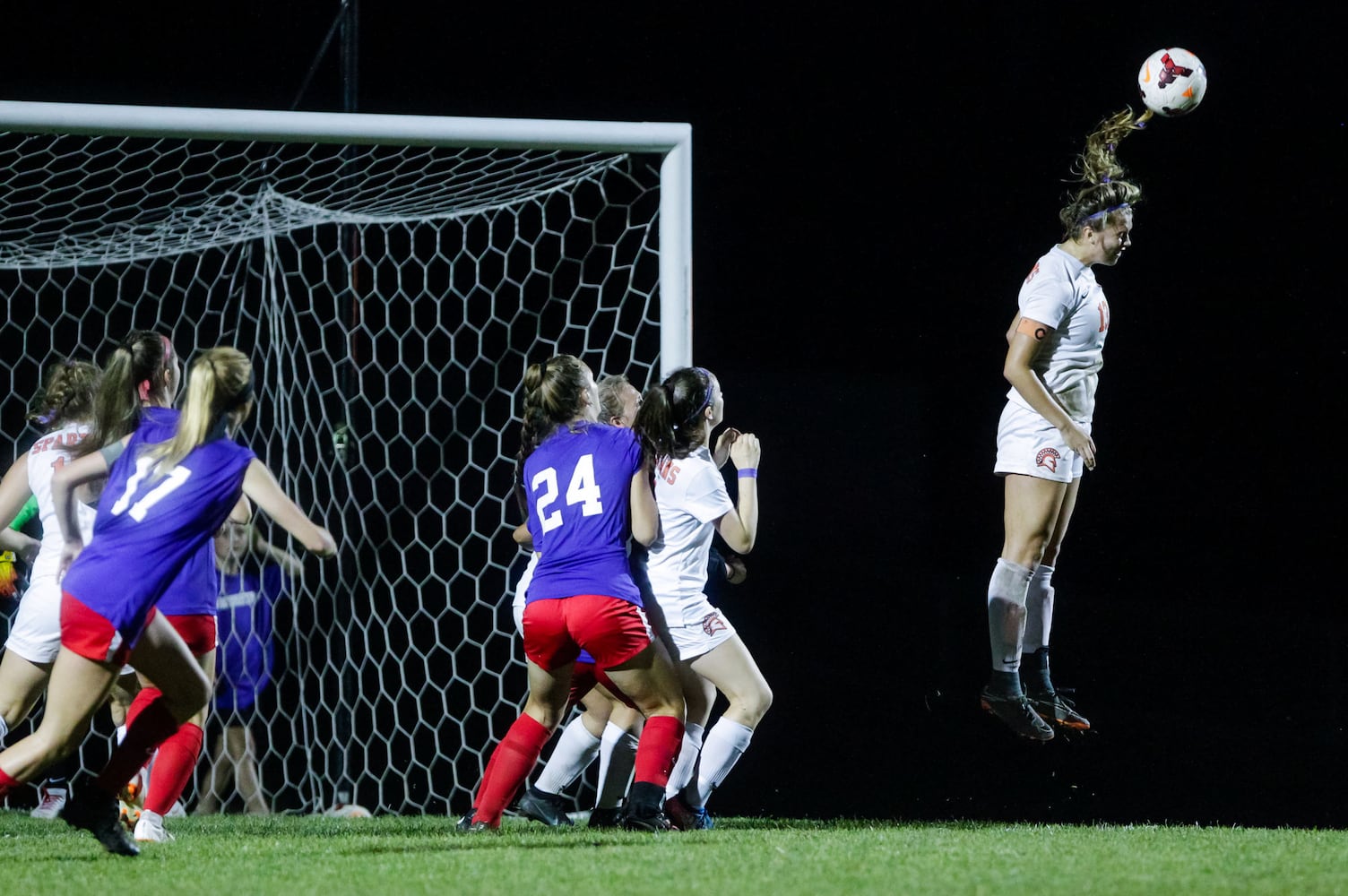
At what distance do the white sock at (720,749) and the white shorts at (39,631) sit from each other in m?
1.99

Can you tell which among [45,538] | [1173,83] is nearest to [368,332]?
[45,538]

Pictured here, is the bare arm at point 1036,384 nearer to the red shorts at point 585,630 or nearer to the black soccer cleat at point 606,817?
the red shorts at point 585,630

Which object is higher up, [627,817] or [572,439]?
[572,439]

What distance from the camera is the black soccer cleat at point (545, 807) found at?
192 inches

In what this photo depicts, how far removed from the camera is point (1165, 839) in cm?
421

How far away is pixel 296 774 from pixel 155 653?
459cm

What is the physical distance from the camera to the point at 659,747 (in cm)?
432

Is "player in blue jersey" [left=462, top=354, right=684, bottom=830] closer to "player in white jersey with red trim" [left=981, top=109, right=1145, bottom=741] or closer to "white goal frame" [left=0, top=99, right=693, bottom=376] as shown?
"white goal frame" [left=0, top=99, right=693, bottom=376]

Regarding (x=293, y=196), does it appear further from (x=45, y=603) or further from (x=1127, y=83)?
(x=1127, y=83)

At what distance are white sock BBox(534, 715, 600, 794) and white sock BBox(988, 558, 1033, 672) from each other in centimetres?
140

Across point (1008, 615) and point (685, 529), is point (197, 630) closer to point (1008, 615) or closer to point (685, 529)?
point (685, 529)

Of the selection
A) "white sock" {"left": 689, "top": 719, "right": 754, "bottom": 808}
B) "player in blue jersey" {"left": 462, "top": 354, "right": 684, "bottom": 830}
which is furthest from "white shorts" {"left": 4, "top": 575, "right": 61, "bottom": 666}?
"white sock" {"left": 689, "top": 719, "right": 754, "bottom": 808}

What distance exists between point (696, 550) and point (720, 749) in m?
0.62

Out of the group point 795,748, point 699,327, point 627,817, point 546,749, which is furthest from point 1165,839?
point 699,327
